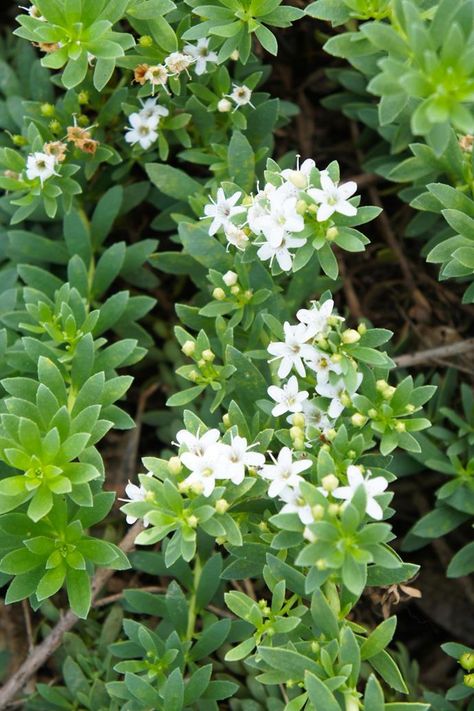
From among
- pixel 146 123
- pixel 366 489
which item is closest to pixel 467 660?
pixel 366 489

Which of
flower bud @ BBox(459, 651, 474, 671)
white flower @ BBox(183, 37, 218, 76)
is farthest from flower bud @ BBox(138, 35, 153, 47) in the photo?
flower bud @ BBox(459, 651, 474, 671)

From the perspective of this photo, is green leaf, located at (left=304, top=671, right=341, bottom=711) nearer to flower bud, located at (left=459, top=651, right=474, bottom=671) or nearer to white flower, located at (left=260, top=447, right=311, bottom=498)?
white flower, located at (left=260, top=447, right=311, bottom=498)

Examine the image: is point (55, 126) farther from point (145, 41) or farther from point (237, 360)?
point (237, 360)

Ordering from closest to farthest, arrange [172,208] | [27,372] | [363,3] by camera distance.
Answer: [363,3] < [27,372] < [172,208]

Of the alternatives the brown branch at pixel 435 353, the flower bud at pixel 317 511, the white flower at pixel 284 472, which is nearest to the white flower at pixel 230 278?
the white flower at pixel 284 472

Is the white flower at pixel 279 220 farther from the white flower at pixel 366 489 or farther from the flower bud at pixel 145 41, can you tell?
the flower bud at pixel 145 41

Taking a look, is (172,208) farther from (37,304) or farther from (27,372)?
(27,372)

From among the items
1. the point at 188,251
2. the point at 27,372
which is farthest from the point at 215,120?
the point at 27,372
